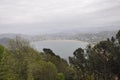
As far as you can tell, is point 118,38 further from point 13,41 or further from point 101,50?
point 13,41

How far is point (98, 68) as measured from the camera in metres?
45.9

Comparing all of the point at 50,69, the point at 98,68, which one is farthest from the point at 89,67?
the point at 50,69

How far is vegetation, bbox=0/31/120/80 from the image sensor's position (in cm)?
2608

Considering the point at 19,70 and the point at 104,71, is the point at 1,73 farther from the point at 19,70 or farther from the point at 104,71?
the point at 104,71

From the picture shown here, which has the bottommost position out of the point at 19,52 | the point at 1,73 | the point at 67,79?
the point at 67,79

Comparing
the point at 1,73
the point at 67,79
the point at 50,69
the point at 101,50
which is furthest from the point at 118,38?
the point at 1,73

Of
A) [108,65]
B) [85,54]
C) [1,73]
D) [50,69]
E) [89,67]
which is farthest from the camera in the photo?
[85,54]

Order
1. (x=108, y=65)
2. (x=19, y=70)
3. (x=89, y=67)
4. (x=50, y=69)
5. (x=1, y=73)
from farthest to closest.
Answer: (x=89, y=67)
(x=108, y=65)
(x=50, y=69)
(x=19, y=70)
(x=1, y=73)

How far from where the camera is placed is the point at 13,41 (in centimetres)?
2745

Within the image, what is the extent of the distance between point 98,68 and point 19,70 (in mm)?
22011

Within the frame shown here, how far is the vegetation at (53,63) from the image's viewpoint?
85.6ft

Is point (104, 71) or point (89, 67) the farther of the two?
point (89, 67)

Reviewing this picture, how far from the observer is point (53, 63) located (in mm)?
47219

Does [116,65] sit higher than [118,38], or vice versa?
[118,38]
